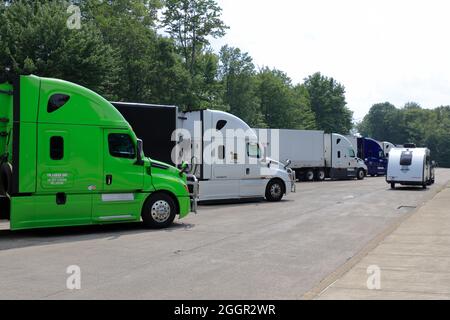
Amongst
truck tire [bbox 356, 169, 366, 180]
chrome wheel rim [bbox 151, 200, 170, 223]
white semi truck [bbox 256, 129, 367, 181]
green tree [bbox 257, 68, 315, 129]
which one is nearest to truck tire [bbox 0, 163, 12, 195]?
chrome wheel rim [bbox 151, 200, 170, 223]

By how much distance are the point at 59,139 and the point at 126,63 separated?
32.8 meters

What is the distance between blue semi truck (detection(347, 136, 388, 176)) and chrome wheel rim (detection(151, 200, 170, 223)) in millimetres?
34417

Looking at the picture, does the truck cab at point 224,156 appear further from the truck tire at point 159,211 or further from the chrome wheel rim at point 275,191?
the truck tire at point 159,211

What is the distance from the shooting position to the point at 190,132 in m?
18.3

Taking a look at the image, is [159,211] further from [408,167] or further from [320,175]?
[320,175]

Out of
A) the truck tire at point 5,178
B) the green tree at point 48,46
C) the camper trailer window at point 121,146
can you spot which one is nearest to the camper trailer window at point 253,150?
the camper trailer window at point 121,146

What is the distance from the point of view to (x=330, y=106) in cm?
9462

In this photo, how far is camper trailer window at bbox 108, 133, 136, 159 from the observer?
1187 cm

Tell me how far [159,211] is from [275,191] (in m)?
8.44

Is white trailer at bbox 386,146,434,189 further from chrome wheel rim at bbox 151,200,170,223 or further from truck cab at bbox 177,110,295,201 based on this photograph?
chrome wheel rim at bbox 151,200,170,223

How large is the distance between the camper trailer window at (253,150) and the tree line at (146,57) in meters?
12.0

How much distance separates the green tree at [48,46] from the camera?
25.9 m
